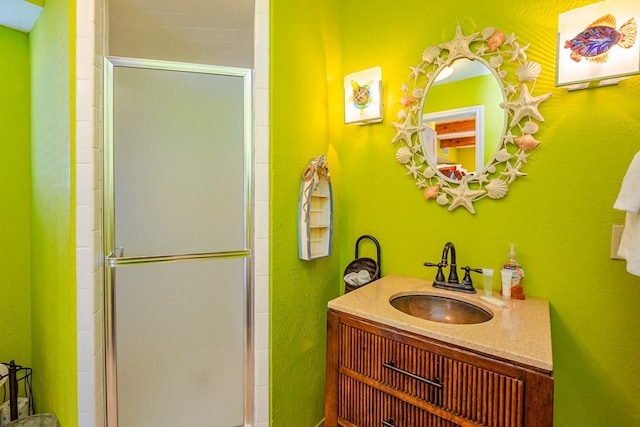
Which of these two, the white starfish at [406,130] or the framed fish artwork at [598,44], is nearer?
the framed fish artwork at [598,44]

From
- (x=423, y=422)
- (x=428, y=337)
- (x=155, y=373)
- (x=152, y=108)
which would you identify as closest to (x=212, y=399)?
(x=155, y=373)

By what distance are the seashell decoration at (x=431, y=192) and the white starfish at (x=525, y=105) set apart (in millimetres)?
394

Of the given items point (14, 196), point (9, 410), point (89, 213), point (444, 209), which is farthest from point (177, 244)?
point (444, 209)

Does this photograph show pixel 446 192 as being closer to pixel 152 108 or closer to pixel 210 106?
pixel 210 106

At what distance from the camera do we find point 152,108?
144cm

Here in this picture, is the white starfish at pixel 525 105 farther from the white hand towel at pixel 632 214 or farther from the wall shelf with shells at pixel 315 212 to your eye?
the wall shelf with shells at pixel 315 212

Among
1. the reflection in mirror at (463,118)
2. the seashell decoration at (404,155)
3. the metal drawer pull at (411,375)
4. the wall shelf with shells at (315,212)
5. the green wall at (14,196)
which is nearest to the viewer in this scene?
the metal drawer pull at (411,375)

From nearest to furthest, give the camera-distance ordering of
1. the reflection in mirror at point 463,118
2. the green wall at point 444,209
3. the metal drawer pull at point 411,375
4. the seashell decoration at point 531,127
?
the metal drawer pull at point 411,375 → the green wall at point 444,209 → the seashell decoration at point 531,127 → the reflection in mirror at point 463,118

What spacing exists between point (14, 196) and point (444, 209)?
2.29m

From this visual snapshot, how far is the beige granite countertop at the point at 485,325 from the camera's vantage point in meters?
0.86

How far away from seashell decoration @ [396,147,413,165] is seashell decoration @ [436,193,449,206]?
24 centimetres

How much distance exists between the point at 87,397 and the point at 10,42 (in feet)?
6.08

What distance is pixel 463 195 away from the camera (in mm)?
1429

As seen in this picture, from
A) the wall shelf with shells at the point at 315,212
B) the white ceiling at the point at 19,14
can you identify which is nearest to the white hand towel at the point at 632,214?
the wall shelf with shells at the point at 315,212
